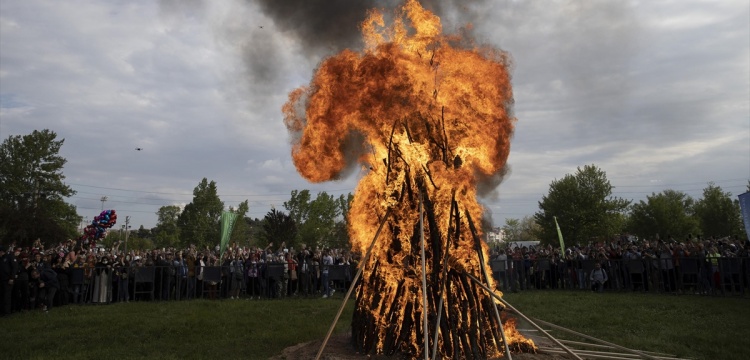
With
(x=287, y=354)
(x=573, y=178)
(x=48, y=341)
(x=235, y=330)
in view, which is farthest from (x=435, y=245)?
(x=573, y=178)

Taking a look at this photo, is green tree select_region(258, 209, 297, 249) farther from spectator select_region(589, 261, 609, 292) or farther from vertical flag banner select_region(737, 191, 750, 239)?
vertical flag banner select_region(737, 191, 750, 239)

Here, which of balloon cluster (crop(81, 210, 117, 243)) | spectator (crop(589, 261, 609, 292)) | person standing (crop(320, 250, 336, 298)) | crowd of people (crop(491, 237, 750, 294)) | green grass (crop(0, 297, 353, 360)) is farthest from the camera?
balloon cluster (crop(81, 210, 117, 243))

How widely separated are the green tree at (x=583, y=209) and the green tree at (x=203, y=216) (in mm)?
40941

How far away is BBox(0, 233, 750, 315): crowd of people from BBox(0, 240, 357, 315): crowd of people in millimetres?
34

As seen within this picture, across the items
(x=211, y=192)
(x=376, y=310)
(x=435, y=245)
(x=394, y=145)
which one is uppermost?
(x=211, y=192)

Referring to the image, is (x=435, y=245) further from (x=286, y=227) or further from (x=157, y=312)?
(x=286, y=227)

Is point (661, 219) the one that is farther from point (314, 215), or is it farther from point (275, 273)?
point (275, 273)

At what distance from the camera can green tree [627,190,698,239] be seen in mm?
59125

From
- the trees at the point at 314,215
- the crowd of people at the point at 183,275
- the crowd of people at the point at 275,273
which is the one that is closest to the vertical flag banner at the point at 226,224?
the crowd of people at the point at 275,273

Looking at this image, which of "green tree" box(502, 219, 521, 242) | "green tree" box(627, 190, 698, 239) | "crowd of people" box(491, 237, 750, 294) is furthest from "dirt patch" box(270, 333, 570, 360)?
"green tree" box(502, 219, 521, 242)

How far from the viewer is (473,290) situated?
7531 mm

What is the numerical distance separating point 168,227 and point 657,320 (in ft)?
270

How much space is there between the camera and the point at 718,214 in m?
60.7

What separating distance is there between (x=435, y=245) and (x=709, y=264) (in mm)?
12931
